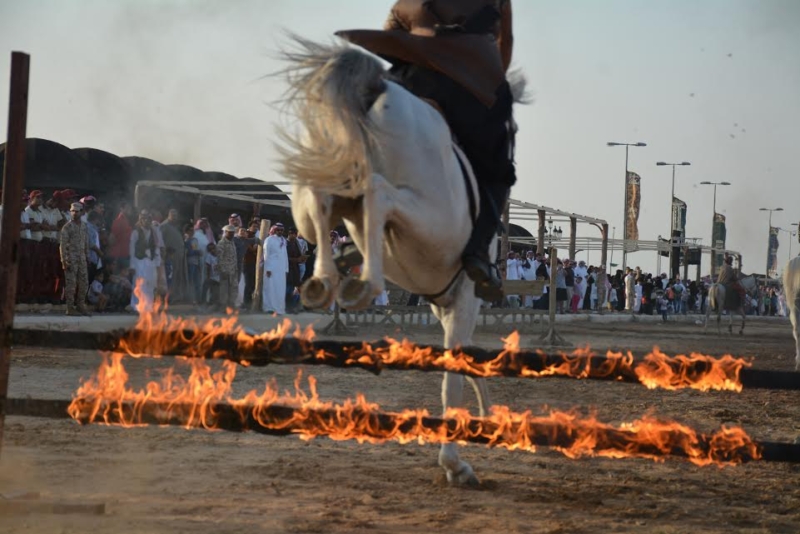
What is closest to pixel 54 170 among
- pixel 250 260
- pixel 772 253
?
pixel 250 260

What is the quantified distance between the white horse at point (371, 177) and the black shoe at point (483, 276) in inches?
3.6

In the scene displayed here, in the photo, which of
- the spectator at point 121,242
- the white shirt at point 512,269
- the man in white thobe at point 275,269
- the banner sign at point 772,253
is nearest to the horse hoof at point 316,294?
the spectator at point 121,242

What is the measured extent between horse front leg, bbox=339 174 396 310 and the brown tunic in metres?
1.43

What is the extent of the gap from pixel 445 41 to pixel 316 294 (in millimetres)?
2308

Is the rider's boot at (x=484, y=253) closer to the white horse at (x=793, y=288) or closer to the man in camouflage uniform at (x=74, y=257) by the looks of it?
the white horse at (x=793, y=288)

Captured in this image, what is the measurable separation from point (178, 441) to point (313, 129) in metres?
3.09

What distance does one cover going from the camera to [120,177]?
79.5 feet

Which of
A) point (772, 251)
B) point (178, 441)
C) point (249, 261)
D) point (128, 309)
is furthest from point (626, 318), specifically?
point (772, 251)

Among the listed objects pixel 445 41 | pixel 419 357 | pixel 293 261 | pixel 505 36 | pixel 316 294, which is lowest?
pixel 419 357

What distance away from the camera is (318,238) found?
5.54 meters

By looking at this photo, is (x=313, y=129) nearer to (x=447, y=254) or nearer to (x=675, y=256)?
(x=447, y=254)

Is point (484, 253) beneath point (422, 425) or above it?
above

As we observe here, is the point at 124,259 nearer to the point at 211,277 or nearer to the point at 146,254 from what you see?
the point at 146,254

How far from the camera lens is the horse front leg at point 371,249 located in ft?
17.2
